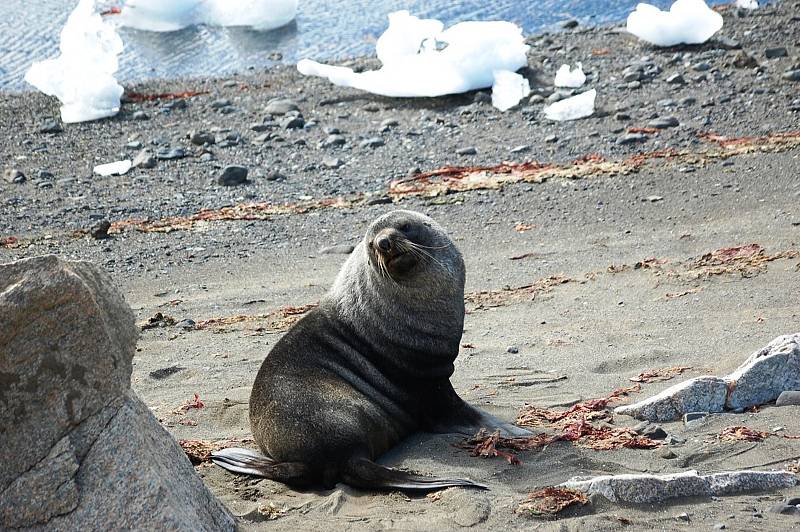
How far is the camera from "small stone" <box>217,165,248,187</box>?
476 inches

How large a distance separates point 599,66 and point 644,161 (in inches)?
152

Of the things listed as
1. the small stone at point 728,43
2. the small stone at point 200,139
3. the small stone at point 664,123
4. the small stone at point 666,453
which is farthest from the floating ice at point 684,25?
the small stone at point 666,453

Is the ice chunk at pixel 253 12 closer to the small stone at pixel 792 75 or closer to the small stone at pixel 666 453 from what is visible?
the small stone at pixel 792 75

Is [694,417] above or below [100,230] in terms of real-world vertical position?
above

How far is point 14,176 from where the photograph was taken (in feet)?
41.5

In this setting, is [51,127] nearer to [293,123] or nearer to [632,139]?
[293,123]

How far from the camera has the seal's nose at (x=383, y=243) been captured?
5.37 metres

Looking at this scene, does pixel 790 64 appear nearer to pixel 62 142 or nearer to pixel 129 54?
pixel 62 142

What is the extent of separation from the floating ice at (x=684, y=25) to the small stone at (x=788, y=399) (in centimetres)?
1059

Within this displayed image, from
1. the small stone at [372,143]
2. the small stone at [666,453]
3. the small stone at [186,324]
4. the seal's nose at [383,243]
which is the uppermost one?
the seal's nose at [383,243]

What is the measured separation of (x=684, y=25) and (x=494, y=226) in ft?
20.0

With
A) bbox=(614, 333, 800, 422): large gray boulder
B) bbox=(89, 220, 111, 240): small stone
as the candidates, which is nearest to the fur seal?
bbox=(614, 333, 800, 422): large gray boulder

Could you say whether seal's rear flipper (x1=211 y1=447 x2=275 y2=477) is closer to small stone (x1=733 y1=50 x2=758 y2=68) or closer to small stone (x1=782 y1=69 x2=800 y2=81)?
small stone (x1=782 y1=69 x2=800 y2=81)

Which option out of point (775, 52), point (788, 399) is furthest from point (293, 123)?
point (788, 399)
